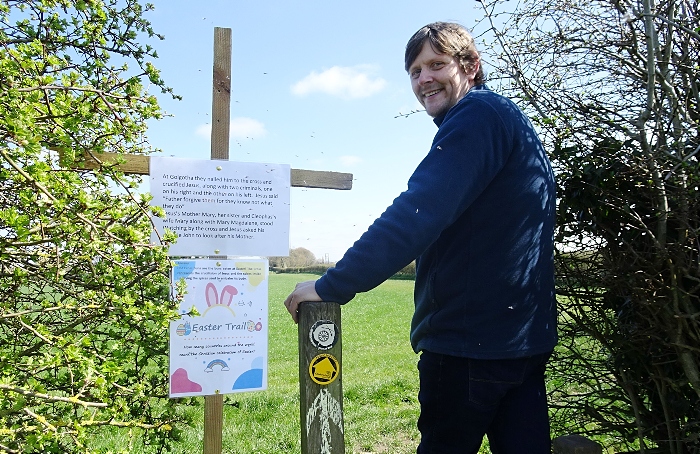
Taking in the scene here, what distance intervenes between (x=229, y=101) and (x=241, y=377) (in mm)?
1493

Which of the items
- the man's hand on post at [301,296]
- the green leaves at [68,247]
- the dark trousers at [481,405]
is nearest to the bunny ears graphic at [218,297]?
the green leaves at [68,247]

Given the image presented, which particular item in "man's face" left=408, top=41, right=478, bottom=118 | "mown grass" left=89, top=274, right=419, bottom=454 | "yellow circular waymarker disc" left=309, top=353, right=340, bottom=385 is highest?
"man's face" left=408, top=41, right=478, bottom=118

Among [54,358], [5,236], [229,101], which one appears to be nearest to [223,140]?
[229,101]

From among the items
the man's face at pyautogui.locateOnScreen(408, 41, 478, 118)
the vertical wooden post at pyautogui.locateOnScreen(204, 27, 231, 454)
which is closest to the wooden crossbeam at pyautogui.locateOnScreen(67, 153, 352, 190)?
the vertical wooden post at pyautogui.locateOnScreen(204, 27, 231, 454)

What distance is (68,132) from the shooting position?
7.17 feet

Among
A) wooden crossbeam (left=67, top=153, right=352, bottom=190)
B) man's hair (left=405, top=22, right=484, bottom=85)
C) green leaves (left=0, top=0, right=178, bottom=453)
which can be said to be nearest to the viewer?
green leaves (left=0, top=0, right=178, bottom=453)

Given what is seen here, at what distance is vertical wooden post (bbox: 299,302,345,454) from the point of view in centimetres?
213

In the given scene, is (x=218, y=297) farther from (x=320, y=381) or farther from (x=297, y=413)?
(x=297, y=413)

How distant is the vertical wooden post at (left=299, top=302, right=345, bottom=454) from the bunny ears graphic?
2.95 ft

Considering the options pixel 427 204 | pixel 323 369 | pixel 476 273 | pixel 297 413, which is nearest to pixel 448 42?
pixel 427 204

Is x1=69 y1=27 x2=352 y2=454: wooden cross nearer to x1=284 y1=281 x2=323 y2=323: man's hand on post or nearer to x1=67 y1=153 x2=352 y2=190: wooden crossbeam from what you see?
x1=67 y1=153 x2=352 y2=190: wooden crossbeam

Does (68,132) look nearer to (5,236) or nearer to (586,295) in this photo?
(5,236)

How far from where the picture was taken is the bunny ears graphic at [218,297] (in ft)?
9.53

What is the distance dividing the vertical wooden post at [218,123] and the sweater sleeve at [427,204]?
4.19 ft
